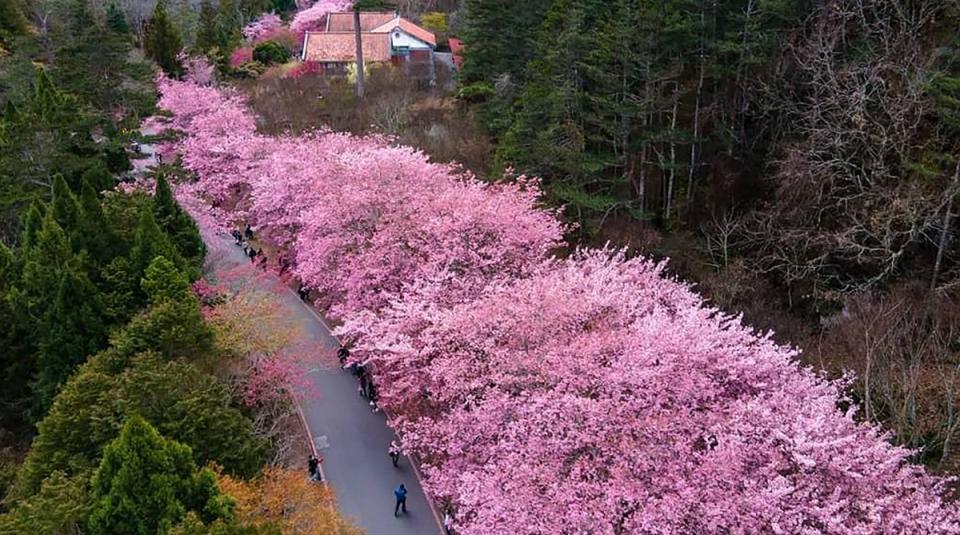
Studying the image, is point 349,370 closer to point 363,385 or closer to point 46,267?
point 363,385

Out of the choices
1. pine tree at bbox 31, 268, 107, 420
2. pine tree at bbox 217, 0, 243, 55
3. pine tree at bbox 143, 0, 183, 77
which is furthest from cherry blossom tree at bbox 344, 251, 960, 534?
pine tree at bbox 217, 0, 243, 55

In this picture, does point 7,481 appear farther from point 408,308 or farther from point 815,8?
point 815,8

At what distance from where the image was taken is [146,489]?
1146cm

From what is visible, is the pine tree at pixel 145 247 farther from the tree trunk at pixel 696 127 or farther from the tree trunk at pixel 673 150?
the tree trunk at pixel 696 127

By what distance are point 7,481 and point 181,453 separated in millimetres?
7885

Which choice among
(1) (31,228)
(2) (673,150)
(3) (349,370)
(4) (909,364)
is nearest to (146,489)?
(3) (349,370)

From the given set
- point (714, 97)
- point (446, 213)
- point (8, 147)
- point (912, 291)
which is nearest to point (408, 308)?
point (446, 213)

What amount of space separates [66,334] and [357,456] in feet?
27.5

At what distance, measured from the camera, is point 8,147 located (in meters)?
24.2

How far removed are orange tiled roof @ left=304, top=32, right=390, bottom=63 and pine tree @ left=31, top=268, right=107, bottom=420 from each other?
32.3m

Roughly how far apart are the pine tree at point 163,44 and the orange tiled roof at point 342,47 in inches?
372

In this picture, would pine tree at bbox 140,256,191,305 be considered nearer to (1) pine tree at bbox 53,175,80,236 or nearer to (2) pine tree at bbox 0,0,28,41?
(1) pine tree at bbox 53,175,80,236

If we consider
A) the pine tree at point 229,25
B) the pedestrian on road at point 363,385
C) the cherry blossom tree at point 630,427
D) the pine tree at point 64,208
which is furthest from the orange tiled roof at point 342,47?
the cherry blossom tree at point 630,427

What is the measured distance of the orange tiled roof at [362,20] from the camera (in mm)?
54500
